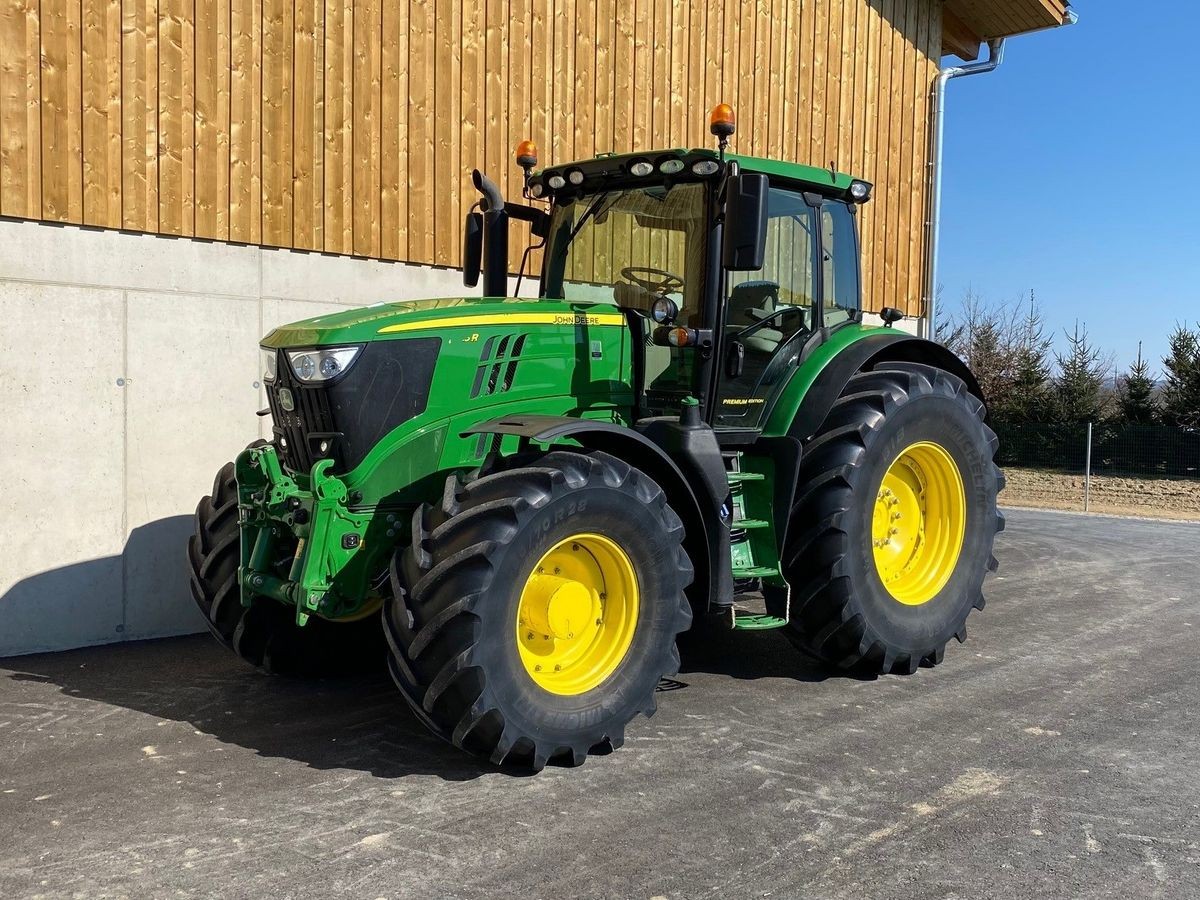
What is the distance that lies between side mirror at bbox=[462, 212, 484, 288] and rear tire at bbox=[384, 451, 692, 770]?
1.90 metres

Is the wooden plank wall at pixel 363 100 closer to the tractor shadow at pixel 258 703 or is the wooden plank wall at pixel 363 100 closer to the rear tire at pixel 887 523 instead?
the tractor shadow at pixel 258 703

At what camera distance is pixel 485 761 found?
449cm

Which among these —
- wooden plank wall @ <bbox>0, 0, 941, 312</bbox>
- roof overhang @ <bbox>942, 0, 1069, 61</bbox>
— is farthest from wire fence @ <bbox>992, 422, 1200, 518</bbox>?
wooden plank wall @ <bbox>0, 0, 941, 312</bbox>

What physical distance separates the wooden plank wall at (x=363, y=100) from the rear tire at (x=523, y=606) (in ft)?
12.2

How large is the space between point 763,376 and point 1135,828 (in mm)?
2788

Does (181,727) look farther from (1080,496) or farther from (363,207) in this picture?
(1080,496)

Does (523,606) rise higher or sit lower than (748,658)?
higher

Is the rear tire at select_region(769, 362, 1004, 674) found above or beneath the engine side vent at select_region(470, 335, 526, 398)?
beneath

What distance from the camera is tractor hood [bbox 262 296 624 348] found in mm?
4832

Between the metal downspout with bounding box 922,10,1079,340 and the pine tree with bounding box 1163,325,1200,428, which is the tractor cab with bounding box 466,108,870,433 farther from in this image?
the pine tree with bounding box 1163,325,1200,428

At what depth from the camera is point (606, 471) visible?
4.64 meters

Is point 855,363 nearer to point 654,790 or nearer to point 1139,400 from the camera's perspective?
point 654,790

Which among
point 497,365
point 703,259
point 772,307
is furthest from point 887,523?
point 497,365

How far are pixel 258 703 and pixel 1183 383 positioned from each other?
2381 cm
